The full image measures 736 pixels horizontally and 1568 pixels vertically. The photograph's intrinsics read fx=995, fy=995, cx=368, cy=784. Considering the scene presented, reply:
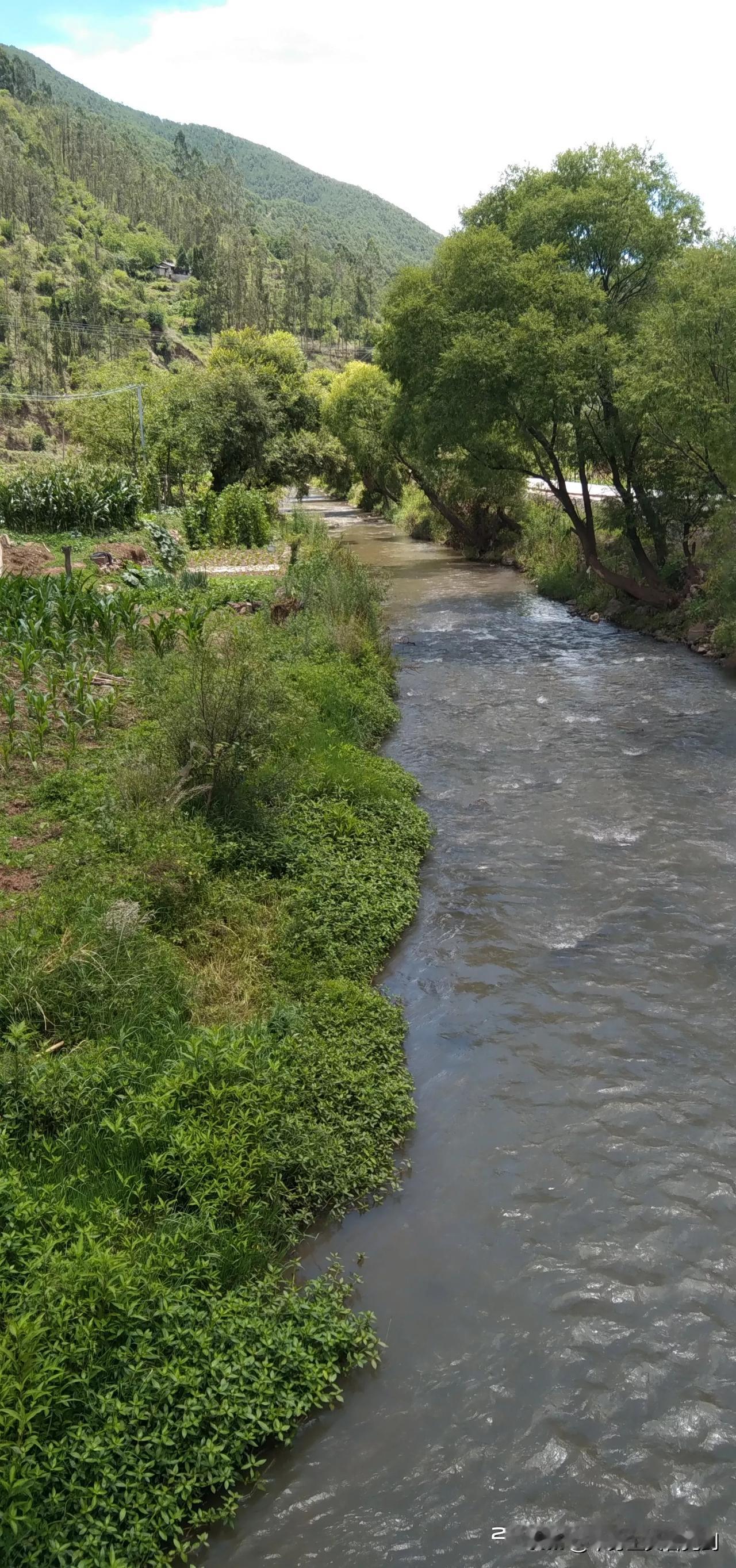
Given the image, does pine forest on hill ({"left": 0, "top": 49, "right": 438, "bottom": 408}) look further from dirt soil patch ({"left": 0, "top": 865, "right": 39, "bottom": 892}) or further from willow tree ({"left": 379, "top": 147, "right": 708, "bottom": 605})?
dirt soil patch ({"left": 0, "top": 865, "right": 39, "bottom": 892})

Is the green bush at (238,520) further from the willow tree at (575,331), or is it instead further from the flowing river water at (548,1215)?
the flowing river water at (548,1215)

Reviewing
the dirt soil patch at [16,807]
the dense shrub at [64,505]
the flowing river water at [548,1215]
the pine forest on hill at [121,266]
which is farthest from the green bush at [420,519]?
the pine forest on hill at [121,266]

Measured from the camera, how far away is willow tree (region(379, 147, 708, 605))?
23.1 m

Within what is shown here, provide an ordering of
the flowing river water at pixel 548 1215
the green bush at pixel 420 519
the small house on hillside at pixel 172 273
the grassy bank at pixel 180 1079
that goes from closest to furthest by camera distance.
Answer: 1. the grassy bank at pixel 180 1079
2. the flowing river water at pixel 548 1215
3. the green bush at pixel 420 519
4. the small house on hillside at pixel 172 273

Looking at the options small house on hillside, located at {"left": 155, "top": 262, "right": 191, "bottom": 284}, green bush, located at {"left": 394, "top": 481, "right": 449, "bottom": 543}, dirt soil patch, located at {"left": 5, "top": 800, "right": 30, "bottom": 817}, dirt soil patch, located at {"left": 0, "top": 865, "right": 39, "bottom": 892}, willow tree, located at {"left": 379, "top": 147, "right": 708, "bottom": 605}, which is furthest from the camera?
small house on hillside, located at {"left": 155, "top": 262, "right": 191, "bottom": 284}

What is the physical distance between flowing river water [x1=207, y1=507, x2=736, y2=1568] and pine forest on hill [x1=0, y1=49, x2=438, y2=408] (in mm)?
84858

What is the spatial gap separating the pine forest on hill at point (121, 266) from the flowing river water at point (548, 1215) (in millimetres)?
84858

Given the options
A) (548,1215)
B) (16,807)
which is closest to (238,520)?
(16,807)

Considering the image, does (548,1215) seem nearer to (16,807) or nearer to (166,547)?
(16,807)

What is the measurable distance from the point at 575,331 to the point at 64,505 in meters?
13.7

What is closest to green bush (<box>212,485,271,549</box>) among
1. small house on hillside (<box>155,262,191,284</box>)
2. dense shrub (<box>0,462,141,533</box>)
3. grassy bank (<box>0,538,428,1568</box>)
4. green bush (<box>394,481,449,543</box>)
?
dense shrub (<box>0,462,141,533</box>)

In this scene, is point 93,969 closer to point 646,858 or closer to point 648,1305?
point 648,1305

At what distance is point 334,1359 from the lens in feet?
16.7

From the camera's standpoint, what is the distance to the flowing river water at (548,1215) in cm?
456
